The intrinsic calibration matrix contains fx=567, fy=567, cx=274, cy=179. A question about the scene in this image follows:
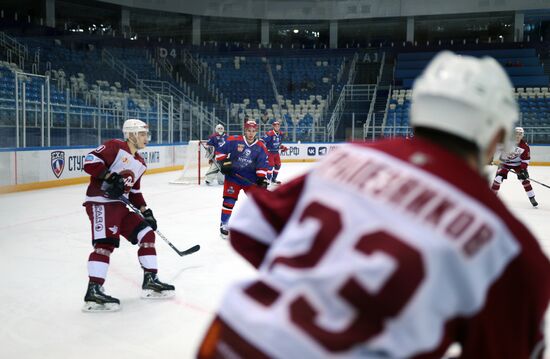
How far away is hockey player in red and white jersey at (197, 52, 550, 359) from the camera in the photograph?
97 cm

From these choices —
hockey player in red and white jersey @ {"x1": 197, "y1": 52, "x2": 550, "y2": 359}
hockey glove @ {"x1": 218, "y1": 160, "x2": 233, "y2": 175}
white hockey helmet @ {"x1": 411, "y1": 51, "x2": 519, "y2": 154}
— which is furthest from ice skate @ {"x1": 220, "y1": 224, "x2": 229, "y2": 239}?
white hockey helmet @ {"x1": 411, "y1": 51, "x2": 519, "y2": 154}

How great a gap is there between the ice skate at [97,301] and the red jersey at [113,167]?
1.90 feet

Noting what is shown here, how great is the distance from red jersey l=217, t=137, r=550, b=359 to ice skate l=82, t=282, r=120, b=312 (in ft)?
9.17

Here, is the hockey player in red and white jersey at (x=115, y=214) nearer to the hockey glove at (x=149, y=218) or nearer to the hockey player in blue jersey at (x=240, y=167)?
the hockey glove at (x=149, y=218)

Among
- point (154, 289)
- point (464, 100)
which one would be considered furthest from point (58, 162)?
point (464, 100)

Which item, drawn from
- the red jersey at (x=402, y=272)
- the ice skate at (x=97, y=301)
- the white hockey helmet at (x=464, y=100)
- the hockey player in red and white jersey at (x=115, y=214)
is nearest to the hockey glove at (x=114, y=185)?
the hockey player in red and white jersey at (x=115, y=214)

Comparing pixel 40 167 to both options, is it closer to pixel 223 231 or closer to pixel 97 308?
pixel 223 231

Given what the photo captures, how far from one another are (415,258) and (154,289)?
10.8ft

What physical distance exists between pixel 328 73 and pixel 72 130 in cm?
1647

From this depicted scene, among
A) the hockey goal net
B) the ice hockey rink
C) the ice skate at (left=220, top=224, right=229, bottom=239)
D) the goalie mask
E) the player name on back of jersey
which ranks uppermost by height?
the goalie mask

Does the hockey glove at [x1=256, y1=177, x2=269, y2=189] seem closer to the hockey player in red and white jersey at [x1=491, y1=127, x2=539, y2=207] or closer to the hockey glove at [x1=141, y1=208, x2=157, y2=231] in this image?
the hockey glove at [x1=141, y1=208, x2=157, y2=231]

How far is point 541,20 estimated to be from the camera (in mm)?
25828

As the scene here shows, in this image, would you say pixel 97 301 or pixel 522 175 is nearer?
pixel 97 301

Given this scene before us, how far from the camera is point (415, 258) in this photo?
96cm
